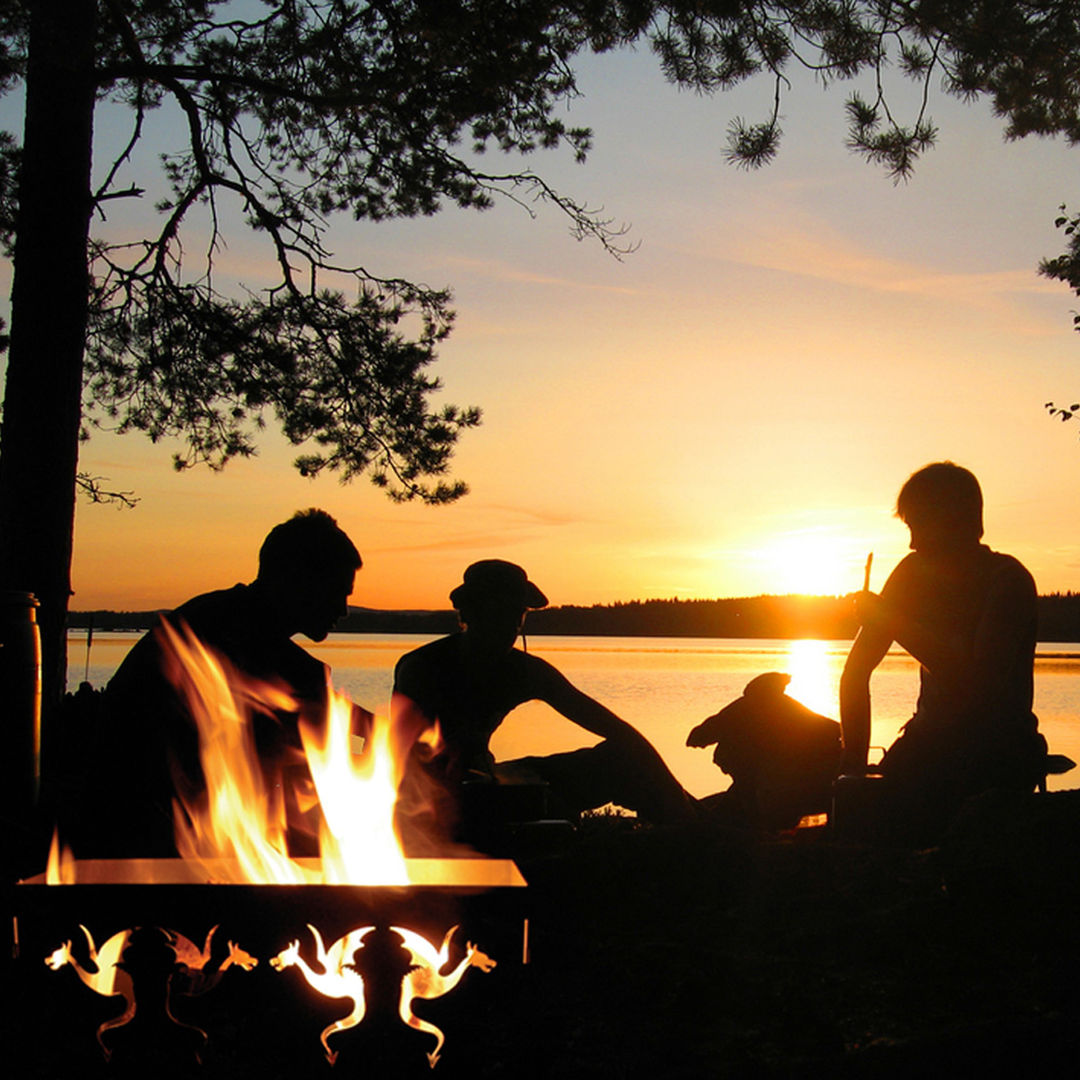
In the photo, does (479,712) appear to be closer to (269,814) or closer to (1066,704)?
(269,814)

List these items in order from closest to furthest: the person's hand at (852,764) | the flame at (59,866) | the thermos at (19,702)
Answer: the flame at (59,866)
the thermos at (19,702)
the person's hand at (852,764)

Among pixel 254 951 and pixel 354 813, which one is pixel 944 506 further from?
pixel 254 951

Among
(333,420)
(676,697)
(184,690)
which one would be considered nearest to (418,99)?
(333,420)

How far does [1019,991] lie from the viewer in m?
2.90

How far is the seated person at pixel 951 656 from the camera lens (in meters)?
→ 4.28

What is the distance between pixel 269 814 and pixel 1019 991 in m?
2.26

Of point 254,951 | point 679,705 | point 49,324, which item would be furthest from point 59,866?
point 679,705

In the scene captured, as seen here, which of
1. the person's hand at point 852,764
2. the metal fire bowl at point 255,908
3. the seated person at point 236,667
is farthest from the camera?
the person's hand at point 852,764

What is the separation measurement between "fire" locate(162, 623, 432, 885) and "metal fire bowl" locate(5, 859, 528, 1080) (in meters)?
0.10

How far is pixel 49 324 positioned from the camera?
23.2 feet

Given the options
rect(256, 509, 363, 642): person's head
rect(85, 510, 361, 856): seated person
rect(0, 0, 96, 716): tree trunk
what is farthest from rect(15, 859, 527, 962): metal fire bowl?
rect(0, 0, 96, 716): tree trunk

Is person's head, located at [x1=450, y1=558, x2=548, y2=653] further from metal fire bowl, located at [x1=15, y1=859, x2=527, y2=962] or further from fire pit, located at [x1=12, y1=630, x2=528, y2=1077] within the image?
metal fire bowl, located at [x1=15, y1=859, x2=527, y2=962]

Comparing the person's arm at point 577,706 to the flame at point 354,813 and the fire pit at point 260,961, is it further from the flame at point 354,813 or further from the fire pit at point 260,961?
the fire pit at point 260,961

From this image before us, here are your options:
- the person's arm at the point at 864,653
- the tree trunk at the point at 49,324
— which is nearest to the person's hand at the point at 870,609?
the person's arm at the point at 864,653
